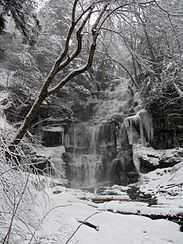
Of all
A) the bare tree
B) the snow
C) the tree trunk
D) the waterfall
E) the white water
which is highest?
the bare tree

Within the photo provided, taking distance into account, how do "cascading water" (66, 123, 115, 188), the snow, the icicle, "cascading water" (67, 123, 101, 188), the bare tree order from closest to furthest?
the snow, the bare tree, the icicle, "cascading water" (66, 123, 115, 188), "cascading water" (67, 123, 101, 188)

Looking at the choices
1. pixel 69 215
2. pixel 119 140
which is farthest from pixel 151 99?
pixel 69 215

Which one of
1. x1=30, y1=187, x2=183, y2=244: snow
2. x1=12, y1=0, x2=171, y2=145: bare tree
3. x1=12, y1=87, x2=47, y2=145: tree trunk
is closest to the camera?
x1=30, y1=187, x2=183, y2=244: snow

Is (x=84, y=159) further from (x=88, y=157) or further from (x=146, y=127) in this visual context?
(x=146, y=127)

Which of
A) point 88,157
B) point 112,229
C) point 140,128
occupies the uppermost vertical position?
point 140,128

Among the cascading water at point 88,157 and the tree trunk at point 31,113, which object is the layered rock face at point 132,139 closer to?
the cascading water at point 88,157

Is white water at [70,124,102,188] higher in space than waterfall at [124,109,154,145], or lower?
lower

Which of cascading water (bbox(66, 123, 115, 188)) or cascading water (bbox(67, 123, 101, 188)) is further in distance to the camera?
cascading water (bbox(67, 123, 101, 188))

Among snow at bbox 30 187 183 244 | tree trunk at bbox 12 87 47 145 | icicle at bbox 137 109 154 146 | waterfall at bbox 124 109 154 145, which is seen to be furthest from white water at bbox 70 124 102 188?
tree trunk at bbox 12 87 47 145

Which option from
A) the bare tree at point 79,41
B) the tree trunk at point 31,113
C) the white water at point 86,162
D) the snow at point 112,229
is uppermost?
the bare tree at point 79,41

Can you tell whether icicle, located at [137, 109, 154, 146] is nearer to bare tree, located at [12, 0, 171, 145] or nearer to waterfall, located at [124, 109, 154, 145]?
waterfall, located at [124, 109, 154, 145]

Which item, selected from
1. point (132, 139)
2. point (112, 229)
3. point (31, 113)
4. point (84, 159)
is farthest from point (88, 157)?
point (112, 229)

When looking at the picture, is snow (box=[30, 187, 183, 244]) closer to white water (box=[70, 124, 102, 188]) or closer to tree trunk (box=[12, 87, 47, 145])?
tree trunk (box=[12, 87, 47, 145])

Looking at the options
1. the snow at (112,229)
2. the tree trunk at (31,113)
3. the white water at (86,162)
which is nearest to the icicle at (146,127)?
the white water at (86,162)
